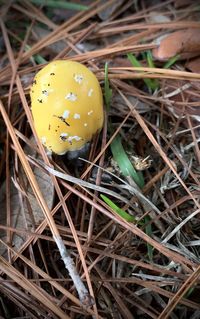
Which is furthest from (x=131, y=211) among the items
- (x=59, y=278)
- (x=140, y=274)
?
(x=59, y=278)

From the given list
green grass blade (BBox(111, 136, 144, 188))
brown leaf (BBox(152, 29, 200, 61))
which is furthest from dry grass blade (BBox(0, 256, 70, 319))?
brown leaf (BBox(152, 29, 200, 61))

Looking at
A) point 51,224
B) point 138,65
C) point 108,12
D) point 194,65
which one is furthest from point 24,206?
point 108,12

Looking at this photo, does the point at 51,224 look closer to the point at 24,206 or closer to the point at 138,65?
the point at 24,206

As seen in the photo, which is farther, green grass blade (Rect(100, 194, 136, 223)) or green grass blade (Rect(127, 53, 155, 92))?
green grass blade (Rect(127, 53, 155, 92))

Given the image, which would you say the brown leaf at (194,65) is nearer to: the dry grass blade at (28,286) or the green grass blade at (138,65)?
the green grass blade at (138,65)

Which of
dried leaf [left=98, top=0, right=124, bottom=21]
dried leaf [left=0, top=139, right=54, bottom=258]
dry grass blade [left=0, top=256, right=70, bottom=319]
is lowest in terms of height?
dry grass blade [left=0, top=256, right=70, bottom=319]

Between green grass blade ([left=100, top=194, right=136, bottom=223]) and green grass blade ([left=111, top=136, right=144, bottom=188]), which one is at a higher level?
green grass blade ([left=111, top=136, right=144, bottom=188])

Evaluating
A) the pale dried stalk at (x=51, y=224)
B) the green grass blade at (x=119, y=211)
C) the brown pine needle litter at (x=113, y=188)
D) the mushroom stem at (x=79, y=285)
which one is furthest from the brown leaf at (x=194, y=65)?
the mushroom stem at (x=79, y=285)

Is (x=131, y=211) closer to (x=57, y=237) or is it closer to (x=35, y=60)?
(x=57, y=237)

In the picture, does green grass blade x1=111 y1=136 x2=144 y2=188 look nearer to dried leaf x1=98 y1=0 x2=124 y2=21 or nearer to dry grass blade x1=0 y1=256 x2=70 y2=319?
dry grass blade x1=0 y1=256 x2=70 y2=319
